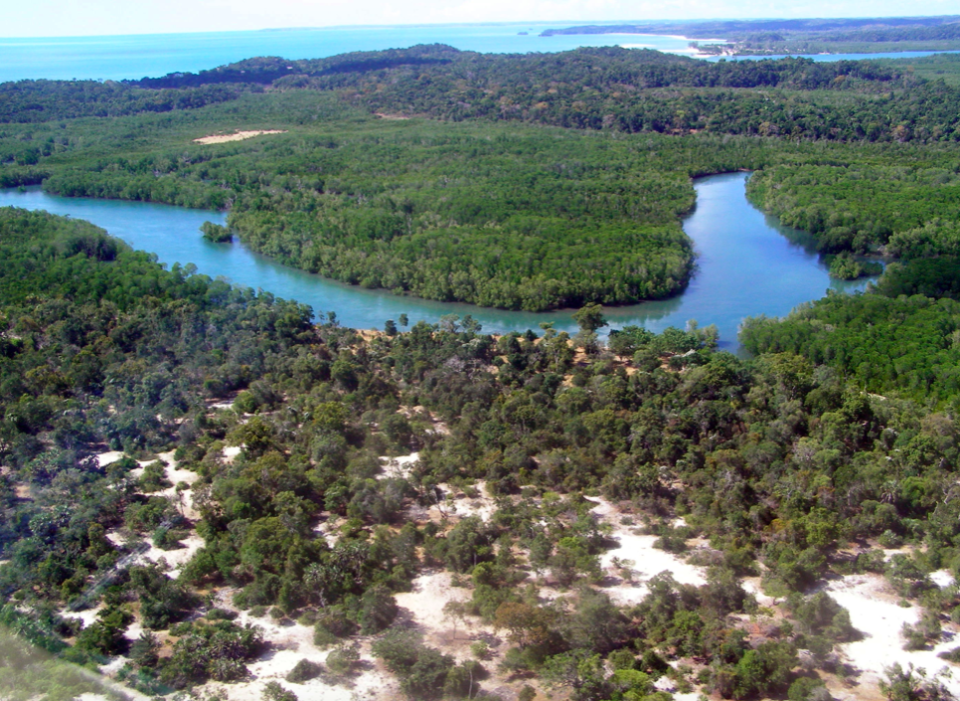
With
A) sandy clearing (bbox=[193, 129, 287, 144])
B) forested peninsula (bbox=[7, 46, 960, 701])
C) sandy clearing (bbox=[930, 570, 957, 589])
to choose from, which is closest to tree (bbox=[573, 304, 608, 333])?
forested peninsula (bbox=[7, 46, 960, 701])

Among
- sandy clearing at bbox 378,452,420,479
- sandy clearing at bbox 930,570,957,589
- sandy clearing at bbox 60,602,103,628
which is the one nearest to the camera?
sandy clearing at bbox 60,602,103,628

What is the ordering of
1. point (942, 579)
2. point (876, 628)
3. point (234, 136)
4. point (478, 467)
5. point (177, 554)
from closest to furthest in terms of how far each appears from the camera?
point (876, 628)
point (942, 579)
point (177, 554)
point (478, 467)
point (234, 136)

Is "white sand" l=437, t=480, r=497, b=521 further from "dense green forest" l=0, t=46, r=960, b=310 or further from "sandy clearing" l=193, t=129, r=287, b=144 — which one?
"sandy clearing" l=193, t=129, r=287, b=144

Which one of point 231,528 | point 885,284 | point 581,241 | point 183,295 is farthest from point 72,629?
point 885,284

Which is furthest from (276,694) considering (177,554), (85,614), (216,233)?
(216,233)

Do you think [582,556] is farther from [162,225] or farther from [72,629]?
[162,225]

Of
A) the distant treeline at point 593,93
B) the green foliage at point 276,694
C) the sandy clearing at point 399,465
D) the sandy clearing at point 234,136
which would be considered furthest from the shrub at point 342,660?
the distant treeline at point 593,93

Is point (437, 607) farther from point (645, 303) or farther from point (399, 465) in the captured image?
point (645, 303)
